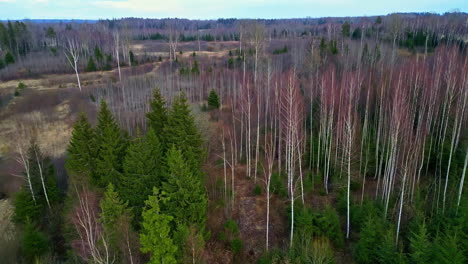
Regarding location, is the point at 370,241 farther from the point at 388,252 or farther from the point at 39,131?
the point at 39,131

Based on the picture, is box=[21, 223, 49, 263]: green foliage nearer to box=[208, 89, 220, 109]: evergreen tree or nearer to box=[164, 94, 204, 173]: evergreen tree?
box=[164, 94, 204, 173]: evergreen tree

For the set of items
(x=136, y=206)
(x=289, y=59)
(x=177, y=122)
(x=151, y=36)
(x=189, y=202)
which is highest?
(x=151, y=36)

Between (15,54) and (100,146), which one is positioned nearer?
(100,146)

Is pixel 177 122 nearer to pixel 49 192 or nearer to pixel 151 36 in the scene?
pixel 49 192

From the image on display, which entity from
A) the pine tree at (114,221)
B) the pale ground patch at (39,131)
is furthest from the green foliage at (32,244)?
the pale ground patch at (39,131)

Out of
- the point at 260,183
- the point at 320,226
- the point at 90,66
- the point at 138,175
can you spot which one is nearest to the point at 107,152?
the point at 138,175

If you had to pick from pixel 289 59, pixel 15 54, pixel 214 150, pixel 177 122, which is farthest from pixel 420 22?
pixel 15 54

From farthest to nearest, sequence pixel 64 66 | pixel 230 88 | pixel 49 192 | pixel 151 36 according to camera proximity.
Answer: pixel 151 36 → pixel 64 66 → pixel 230 88 → pixel 49 192

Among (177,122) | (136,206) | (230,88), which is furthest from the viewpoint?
(230,88)

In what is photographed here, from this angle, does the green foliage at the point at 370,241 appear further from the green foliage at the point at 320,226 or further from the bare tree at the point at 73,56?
the bare tree at the point at 73,56
